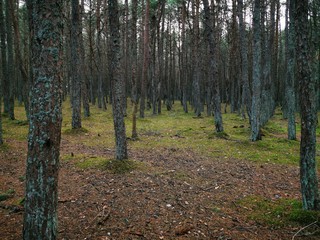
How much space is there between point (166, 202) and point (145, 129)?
433 inches

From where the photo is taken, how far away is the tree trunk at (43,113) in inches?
128

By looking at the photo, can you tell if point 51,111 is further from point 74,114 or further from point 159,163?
point 74,114

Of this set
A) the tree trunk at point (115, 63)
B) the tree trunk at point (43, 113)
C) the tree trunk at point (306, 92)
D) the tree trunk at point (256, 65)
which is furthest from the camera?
the tree trunk at point (256, 65)

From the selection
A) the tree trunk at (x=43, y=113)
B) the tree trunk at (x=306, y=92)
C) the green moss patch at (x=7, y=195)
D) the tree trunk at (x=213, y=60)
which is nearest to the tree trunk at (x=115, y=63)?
the green moss patch at (x=7, y=195)

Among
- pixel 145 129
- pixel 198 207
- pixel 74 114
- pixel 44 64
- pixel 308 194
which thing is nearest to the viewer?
pixel 44 64

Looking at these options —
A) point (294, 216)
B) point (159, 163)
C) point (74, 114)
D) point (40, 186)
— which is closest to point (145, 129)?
point (74, 114)

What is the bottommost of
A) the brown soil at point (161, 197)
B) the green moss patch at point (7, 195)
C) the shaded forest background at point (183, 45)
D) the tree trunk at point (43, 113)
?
the brown soil at point (161, 197)

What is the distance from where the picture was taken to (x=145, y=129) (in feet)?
55.1

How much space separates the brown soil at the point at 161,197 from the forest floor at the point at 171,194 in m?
0.02

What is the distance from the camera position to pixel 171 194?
6375 millimetres

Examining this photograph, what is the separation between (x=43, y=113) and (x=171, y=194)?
4066 millimetres

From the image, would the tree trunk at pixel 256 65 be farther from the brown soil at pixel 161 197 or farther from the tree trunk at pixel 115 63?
the tree trunk at pixel 115 63

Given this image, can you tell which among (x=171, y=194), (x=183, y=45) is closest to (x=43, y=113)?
(x=171, y=194)

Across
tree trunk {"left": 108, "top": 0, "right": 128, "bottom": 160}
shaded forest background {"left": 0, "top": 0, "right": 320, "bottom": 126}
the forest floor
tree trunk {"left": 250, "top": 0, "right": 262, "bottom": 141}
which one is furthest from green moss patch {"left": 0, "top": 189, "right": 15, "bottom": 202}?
tree trunk {"left": 250, "top": 0, "right": 262, "bottom": 141}
